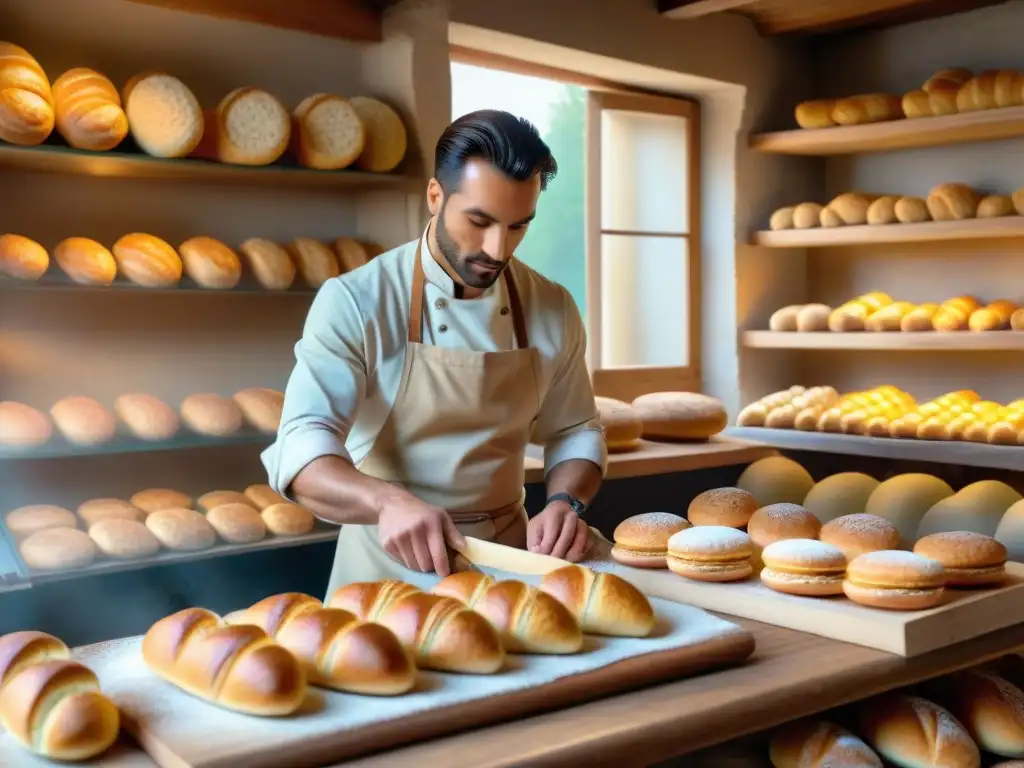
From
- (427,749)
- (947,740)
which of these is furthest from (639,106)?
(427,749)

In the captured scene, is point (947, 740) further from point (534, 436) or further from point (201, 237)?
point (201, 237)

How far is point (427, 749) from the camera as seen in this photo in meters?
1.10

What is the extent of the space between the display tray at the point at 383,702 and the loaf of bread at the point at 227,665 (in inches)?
0.7

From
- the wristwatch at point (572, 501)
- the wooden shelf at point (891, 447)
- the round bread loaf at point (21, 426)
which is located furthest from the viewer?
the wooden shelf at point (891, 447)

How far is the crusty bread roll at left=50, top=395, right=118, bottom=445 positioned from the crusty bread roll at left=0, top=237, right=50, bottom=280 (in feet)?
1.09

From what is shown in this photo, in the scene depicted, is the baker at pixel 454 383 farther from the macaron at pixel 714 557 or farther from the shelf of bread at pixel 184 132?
the shelf of bread at pixel 184 132

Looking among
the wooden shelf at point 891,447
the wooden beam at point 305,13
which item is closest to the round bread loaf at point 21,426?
the wooden beam at point 305,13

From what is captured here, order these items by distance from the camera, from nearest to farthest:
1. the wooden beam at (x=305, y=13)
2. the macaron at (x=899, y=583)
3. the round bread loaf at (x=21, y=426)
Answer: the macaron at (x=899, y=583) → the round bread loaf at (x=21, y=426) → the wooden beam at (x=305, y=13)

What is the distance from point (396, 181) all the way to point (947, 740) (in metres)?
2.40

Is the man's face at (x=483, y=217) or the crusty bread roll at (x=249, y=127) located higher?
the crusty bread roll at (x=249, y=127)

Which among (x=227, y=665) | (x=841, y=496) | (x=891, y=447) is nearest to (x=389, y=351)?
(x=227, y=665)

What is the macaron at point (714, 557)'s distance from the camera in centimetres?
162

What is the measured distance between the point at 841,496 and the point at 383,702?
6.73 feet

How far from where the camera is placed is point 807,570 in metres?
1.53
